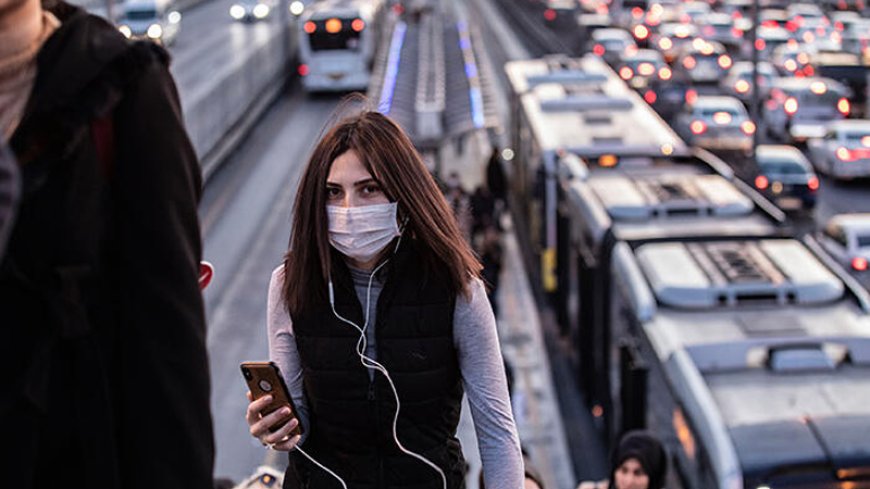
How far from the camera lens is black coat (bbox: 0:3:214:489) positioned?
2176 millimetres

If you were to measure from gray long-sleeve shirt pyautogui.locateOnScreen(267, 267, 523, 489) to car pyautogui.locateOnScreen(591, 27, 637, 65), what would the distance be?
46655 millimetres

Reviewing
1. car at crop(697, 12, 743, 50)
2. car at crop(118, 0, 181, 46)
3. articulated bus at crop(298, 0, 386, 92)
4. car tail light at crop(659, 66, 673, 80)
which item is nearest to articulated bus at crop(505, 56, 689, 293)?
articulated bus at crop(298, 0, 386, 92)

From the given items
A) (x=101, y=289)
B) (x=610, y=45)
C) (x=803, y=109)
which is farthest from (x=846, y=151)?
(x=101, y=289)

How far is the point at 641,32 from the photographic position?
5981 centimetres

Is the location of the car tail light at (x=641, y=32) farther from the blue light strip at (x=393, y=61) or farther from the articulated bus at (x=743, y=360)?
the articulated bus at (x=743, y=360)

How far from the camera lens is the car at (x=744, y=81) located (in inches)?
1592

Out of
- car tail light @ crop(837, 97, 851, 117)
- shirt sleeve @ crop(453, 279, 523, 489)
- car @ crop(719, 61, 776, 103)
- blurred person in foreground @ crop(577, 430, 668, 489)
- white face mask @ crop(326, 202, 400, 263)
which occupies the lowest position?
car @ crop(719, 61, 776, 103)

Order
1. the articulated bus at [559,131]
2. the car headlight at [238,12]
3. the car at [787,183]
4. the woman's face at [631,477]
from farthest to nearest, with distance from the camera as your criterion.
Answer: the car headlight at [238,12]
the car at [787,183]
the articulated bus at [559,131]
the woman's face at [631,477]

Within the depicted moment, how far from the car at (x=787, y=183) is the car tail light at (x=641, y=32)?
31756mm

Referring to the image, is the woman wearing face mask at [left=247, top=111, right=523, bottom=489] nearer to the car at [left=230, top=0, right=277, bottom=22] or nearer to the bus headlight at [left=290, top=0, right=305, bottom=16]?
the bus headlight at [left=290, top=0, right=305, bottom=16]

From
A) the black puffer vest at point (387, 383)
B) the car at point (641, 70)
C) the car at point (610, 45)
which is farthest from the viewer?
the car at point (610, 45)

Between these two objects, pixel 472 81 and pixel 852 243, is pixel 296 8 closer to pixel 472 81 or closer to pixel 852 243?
pixel 472 81

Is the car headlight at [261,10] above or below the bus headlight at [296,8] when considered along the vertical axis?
below

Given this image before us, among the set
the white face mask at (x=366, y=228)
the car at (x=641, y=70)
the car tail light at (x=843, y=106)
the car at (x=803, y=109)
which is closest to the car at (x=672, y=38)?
the car at (x=641, y=70)
